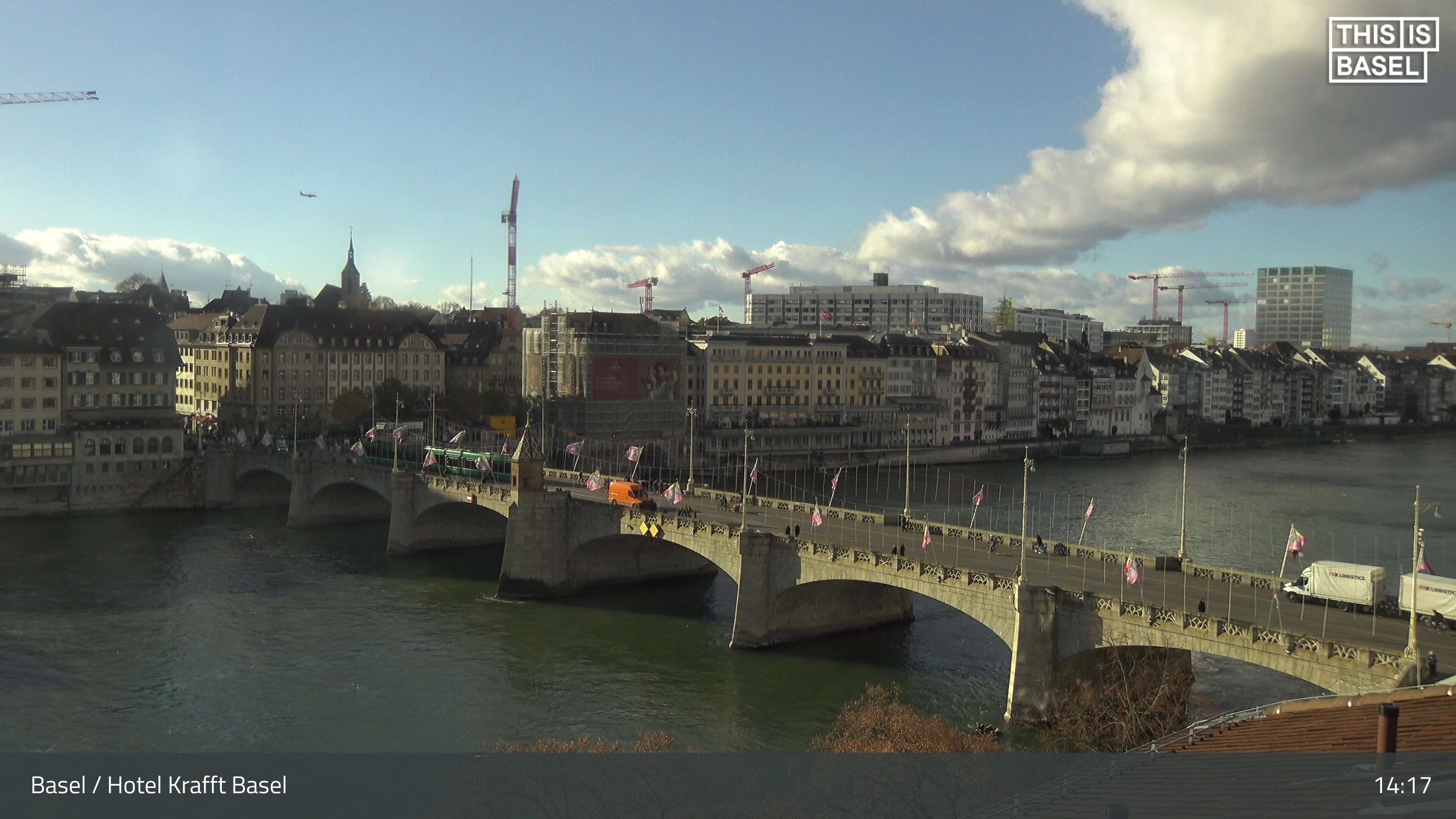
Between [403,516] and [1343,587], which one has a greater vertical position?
[1343,587]

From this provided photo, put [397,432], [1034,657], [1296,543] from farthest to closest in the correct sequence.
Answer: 1. [397,432]
2. [1034,657]
3. [1296,543]

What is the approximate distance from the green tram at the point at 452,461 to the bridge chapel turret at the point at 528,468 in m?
6.48

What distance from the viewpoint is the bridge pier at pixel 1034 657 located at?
34.2m

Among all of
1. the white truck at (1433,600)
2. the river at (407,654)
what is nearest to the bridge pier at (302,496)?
the river at (407,654)

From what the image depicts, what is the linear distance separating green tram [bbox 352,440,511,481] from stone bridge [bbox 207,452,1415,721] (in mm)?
2559

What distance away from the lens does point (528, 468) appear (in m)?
56.4

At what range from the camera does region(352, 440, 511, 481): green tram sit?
69.5 m

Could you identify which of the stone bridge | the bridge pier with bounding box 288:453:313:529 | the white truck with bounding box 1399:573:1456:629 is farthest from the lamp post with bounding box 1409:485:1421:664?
the bridge pier with bounding box 288:453:313:529

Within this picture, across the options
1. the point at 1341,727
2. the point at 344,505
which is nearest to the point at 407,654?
the point at 1341,727

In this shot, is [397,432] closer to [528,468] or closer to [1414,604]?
[528,468]

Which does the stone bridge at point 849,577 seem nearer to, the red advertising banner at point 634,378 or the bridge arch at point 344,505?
the bridge arch at point 344,505

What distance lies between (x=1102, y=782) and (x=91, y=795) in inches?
1058

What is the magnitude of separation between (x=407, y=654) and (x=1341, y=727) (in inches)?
1355

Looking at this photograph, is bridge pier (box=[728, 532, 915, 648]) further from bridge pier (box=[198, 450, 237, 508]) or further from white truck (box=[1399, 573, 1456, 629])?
bridge pier (box=[198, 450, 237, 508])
